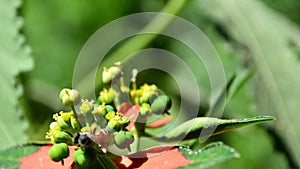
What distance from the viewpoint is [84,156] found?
2.85 feet

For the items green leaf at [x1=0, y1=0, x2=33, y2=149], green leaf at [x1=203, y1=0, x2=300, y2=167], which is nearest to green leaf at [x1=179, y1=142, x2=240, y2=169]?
green leaf at [x1=0, y1=0, x2=33, y2=149]

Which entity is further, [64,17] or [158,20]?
[64,17]

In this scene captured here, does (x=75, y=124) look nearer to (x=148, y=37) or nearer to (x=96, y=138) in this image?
(x=96, y=138)

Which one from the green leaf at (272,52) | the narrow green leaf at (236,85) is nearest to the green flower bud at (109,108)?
the narrow green leaf at (236,85)

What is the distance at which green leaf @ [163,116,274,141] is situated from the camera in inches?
34.2

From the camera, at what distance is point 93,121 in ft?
3.10

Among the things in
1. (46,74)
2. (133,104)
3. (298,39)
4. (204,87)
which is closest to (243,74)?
(133,104)

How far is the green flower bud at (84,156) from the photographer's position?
87 centimetres

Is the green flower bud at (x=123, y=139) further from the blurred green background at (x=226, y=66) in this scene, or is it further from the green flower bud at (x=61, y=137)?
the blurred green background at (x=226, y=66)

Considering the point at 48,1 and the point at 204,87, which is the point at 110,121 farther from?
the point at 48,1

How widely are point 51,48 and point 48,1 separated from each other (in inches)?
6.0

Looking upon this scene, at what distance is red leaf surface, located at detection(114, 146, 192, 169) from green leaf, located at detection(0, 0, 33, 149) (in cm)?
30

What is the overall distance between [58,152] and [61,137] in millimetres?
38

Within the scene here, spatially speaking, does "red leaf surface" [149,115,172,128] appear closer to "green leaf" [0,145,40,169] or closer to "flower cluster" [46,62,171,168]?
"flower cluster" [46,62,171,168]
